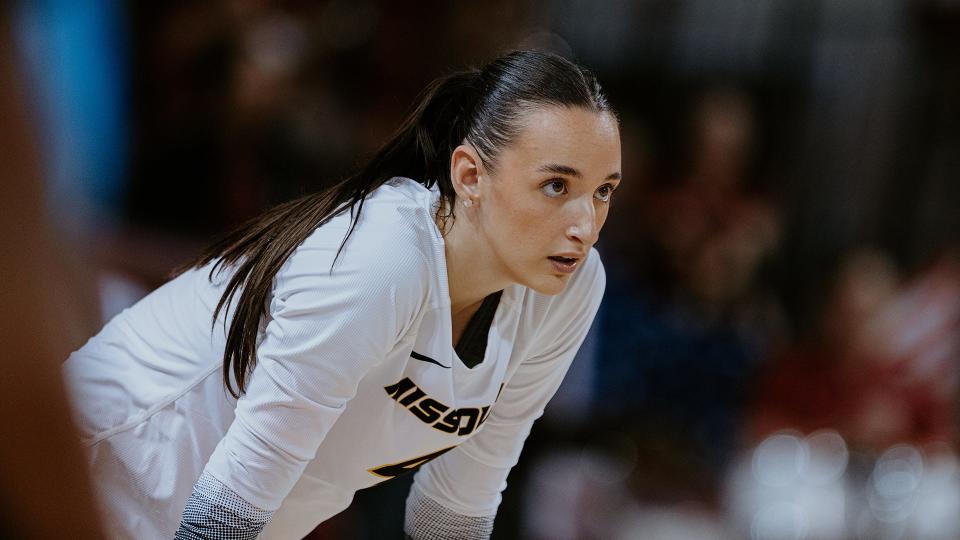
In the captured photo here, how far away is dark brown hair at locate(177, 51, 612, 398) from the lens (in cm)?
141

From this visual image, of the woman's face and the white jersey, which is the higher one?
the woman's face

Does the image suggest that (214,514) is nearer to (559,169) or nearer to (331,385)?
(331,385)

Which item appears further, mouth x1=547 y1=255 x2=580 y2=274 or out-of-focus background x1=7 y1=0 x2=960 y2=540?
out-of-focus background x1=7 y1=0 x2=960 y2=540

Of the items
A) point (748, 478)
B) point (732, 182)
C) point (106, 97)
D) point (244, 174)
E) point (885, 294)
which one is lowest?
point (748, 478)

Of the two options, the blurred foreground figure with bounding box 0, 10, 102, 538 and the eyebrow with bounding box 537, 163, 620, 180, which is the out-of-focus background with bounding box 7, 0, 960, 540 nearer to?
the eyebrow with bounding box 537, 163, 620, 180

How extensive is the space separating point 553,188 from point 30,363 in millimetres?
941

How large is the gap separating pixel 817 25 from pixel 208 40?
2.63 m

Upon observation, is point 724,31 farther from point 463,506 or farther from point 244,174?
point 463,506

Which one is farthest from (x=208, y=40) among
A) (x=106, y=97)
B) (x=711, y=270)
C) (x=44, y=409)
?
(x=44, y=409)

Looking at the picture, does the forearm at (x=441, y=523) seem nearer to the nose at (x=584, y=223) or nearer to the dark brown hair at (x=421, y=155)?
the dark brown hair at (x=421, y=155)

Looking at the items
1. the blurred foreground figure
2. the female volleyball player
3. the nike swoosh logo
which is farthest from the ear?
the blurred foreground figure

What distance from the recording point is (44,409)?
52 centimetres

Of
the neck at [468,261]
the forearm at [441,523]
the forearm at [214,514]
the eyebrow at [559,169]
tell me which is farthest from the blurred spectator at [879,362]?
the forearm at [214,514]

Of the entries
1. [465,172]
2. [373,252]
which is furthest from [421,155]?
[373,252]
